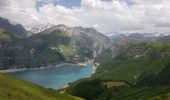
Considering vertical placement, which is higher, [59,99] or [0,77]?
[0,77]

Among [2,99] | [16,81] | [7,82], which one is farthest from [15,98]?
[16,81]

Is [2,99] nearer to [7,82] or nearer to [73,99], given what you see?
[7,82]

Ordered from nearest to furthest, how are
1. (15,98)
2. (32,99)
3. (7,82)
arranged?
(15,98) → (32,99) → (7,82)

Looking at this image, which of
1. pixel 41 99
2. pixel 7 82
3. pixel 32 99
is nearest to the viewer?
pixel 32 99

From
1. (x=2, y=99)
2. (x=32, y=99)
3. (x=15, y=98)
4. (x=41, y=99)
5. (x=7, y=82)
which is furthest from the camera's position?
(x=7, y=82)

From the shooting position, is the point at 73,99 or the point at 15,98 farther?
the point at 73,99

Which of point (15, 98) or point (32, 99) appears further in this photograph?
point (32, 99)

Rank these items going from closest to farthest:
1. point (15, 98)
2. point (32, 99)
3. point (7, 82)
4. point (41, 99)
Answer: point (15, 98), point (32, 99), point (41, 99), point (7, 82)

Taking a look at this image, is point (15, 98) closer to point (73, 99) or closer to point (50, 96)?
point (50, 96)

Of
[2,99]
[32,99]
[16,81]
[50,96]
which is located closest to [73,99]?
[50,96]
